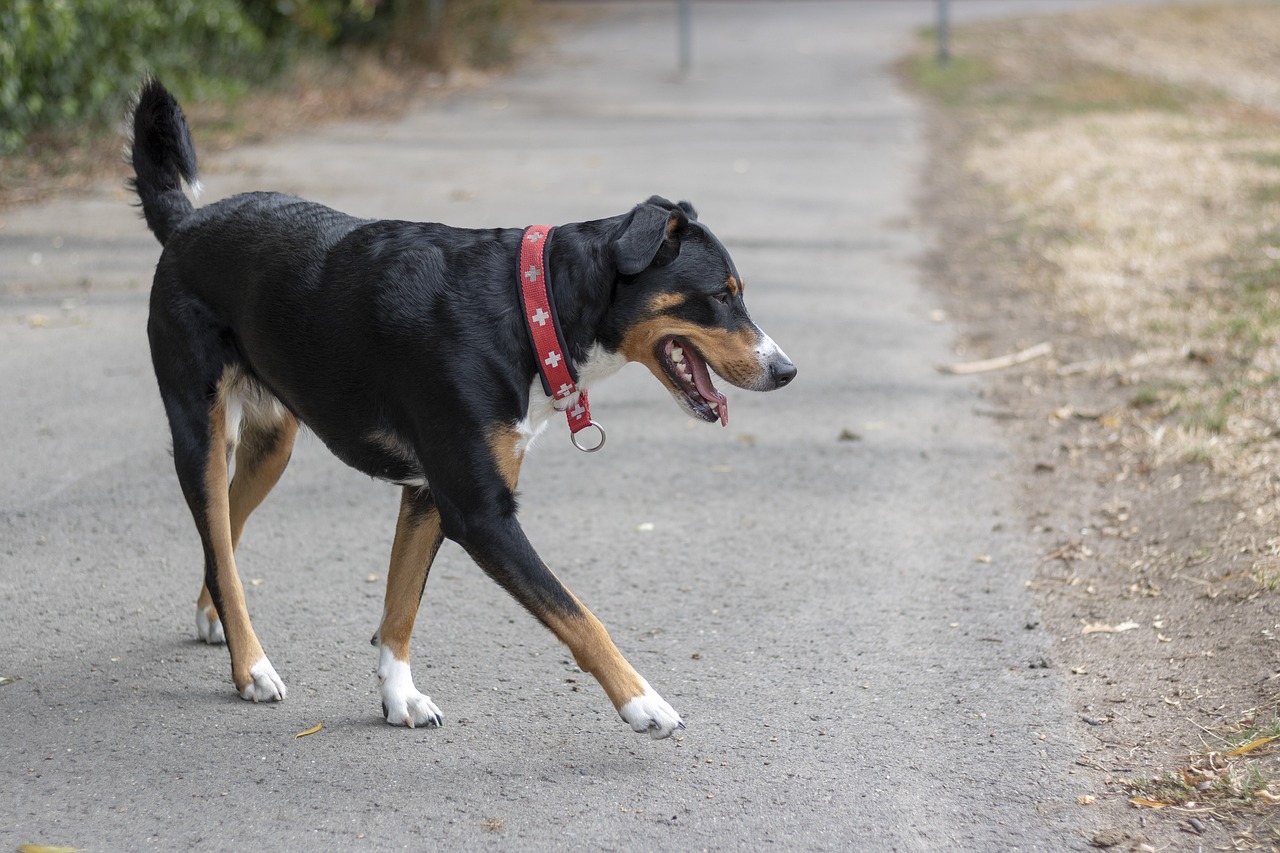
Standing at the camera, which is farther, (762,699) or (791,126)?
(791,126)

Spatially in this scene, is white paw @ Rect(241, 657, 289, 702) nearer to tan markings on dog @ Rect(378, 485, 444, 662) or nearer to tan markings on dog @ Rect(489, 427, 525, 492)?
tan markings on dog @ Rect(378, 485, 444, 662)

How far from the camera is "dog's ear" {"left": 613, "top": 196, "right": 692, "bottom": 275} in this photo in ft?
11.8

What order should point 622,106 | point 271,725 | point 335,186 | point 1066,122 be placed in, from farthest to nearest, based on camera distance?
1. point 622,106
2. point 1066,122
3. point 335,186
4. point 271,725

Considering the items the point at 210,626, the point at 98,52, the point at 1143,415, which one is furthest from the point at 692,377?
the point at 98,52

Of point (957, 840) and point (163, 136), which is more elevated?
point (163, 136)

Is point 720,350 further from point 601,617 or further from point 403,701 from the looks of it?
point 403,701

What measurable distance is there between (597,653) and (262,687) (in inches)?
41.6

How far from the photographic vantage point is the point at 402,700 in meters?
3.76

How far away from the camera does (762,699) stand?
13.1ft

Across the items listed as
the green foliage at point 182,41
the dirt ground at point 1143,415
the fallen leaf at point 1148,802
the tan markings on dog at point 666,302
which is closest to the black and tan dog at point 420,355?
the tan markings on dog at point 666,302

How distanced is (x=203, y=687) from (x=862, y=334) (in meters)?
5.07

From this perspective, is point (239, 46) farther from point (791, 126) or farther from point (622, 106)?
point (791, 126)

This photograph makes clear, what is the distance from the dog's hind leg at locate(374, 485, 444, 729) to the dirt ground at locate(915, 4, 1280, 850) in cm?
181

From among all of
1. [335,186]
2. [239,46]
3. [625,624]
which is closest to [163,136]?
[625,624]
